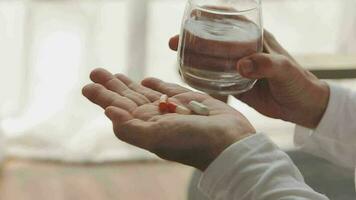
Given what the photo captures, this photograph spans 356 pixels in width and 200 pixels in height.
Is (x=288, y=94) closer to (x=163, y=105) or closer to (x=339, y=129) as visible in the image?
(x=339, y=129)

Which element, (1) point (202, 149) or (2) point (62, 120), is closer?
(1) point (202, 149)

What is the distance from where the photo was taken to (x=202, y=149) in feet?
2.93

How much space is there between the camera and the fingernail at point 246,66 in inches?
37.0

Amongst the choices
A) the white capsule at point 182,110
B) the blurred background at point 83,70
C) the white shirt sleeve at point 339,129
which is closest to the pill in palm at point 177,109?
the white capsule at point 182,110

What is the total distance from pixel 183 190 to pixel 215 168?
1.32m

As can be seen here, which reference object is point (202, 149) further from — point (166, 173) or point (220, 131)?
point (166, 173)

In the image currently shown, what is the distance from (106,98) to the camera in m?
0.96

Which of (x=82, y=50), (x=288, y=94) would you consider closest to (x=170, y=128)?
(x=288, y=94)

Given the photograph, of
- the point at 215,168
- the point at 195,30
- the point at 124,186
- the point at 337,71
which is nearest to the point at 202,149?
the point at 215,168

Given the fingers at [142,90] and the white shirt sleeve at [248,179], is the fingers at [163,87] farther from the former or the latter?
the white shirt sleeve at [248,179]

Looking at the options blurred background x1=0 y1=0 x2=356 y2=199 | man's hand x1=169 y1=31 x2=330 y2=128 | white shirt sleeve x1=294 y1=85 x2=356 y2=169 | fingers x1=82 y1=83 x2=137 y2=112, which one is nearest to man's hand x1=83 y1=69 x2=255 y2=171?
fingers x1=82 y1=83 x2=137 y2=112

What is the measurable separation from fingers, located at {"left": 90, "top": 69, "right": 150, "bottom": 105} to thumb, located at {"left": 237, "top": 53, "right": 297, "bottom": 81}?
14cm

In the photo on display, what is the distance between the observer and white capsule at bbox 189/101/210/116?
96cm

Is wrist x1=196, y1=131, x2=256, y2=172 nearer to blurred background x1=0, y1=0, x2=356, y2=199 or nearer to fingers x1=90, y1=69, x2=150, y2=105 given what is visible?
fingers x1=90, y1=69, x2=150, y2=105
